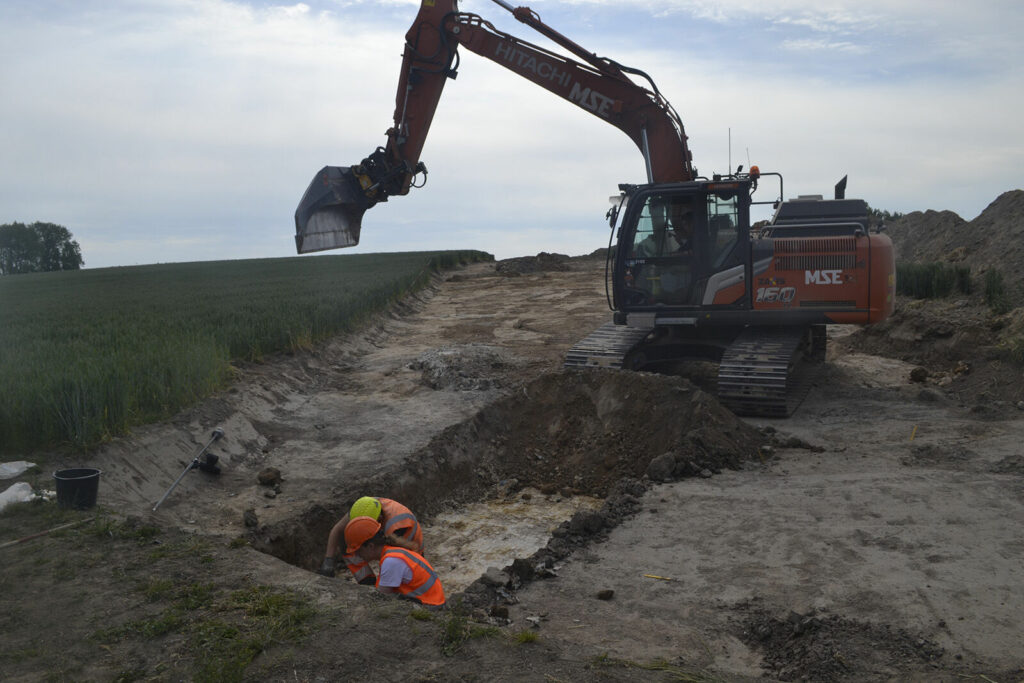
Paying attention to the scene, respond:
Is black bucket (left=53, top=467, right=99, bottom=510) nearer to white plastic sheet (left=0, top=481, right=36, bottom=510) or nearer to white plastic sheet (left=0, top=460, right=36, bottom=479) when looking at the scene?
white plastic sheet (left=0, top=481, right=36, bottom=510)

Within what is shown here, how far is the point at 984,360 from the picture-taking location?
10609 millimetres

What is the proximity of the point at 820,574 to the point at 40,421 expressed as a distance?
620 centimetres

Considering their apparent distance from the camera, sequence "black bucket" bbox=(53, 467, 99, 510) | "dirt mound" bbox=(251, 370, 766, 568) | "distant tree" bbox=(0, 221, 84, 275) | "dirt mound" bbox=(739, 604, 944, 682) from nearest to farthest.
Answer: "dirt mound" bbox=(739, 604, 944, 682) < "black bucket" bbox=(53, 467, 99, 510) < "dirt mound" bbox=(251, 370, 766, 568) < "distant tree" bbox=(0, 221, 84, 275)

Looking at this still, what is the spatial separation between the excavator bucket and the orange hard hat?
5905 millimetres

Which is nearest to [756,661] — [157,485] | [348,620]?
[348,620]

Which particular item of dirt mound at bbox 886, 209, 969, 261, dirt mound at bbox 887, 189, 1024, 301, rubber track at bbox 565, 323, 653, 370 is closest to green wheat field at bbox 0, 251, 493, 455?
rubber track at bbox 565, 323, 653, 370

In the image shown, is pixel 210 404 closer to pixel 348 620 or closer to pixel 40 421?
pixel 40 421

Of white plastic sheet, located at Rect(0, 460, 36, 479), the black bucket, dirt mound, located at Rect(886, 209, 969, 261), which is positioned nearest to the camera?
the black bucket

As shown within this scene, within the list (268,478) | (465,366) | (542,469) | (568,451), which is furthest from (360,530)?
(465,366)

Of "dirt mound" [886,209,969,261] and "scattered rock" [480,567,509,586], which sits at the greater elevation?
"dirt mound" [886,209,969,261]

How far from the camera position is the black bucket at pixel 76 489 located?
537 cm

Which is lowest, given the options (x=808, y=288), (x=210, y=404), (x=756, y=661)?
(x=756, y=661)

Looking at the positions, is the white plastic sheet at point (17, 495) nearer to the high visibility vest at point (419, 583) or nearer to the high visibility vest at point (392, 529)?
the high visibility vest at point (392, 529)

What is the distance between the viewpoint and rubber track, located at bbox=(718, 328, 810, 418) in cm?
882
